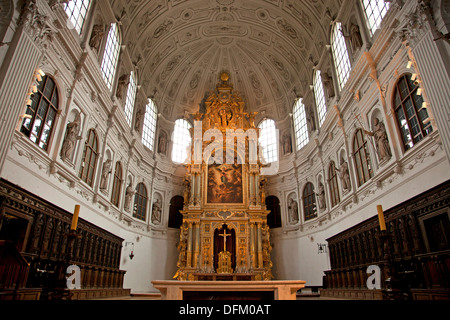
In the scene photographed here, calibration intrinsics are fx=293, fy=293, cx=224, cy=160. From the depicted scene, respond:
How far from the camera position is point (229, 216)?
22234 millimetres

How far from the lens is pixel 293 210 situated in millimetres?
23047

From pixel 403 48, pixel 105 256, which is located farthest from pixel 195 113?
pixel 403 48

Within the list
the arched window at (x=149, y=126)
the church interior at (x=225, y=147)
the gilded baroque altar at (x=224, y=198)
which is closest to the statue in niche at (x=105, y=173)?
the church interior at (x=225, y=147)

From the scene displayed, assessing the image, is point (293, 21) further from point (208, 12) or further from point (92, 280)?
point (92, 280)

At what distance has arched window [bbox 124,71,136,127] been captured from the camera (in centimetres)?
2050

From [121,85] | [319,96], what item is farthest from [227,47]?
[121,85]

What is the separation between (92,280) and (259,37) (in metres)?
22.1

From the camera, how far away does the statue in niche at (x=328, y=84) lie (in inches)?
731

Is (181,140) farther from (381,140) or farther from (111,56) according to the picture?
(381,140)

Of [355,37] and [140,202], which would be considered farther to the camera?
[140,202]

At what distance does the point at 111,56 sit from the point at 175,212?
12.8 m

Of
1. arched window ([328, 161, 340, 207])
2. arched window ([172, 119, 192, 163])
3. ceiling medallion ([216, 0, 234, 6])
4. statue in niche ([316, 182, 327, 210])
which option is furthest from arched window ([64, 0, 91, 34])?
statue in niche ([316, 182, 327, 210])

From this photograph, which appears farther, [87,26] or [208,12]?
[208,12]

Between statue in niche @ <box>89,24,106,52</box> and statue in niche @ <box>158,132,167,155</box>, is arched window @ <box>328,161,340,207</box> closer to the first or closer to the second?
statue in niche @ <box>158,132,167,155</box>
